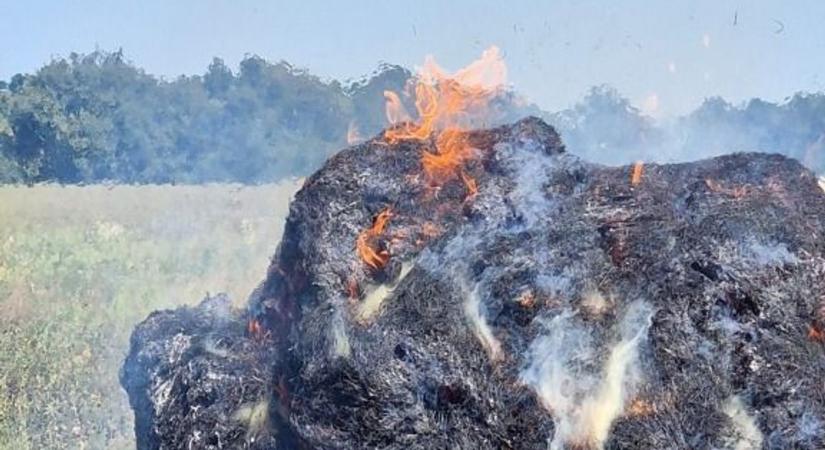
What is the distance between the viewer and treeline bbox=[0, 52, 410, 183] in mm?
41062

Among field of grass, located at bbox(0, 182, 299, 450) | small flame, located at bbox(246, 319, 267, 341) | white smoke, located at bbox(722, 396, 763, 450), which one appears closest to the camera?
white smoke, located at bbox(722, 396, 763, 450)

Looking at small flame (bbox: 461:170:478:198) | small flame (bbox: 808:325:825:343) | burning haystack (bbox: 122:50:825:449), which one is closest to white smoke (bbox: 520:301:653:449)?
burning haystack (bbox: 122:50:825:449)

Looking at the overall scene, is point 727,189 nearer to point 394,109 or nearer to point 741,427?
point 741,427

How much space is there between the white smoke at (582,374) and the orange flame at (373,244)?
1.76m

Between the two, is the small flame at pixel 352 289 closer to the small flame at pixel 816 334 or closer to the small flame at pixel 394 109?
the small flame at pixel 394 109

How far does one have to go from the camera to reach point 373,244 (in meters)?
7.86

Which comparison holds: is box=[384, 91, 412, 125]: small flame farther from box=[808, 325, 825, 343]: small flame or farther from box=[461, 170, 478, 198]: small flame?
box=[808, 325, 825, 343]: small flame

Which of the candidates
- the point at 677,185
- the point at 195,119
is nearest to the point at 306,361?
the point at 677,185

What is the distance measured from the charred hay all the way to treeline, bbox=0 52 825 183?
2473 centimetres

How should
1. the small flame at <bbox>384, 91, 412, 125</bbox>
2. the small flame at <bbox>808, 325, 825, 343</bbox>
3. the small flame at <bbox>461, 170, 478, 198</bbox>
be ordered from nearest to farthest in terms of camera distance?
the small flame at <bbox>808, 325, 825, 343</bbox> → the small flame at <bbox>461, 170, 478, 198</bbox> → the small flame at <bbox>384, 91, 412, 125</bbox>

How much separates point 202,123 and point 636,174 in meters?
43.4

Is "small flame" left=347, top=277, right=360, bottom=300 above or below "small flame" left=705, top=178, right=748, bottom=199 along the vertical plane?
below

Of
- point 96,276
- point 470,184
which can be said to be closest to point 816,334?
point 470,184

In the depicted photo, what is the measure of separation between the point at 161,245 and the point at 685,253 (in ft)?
53.9
